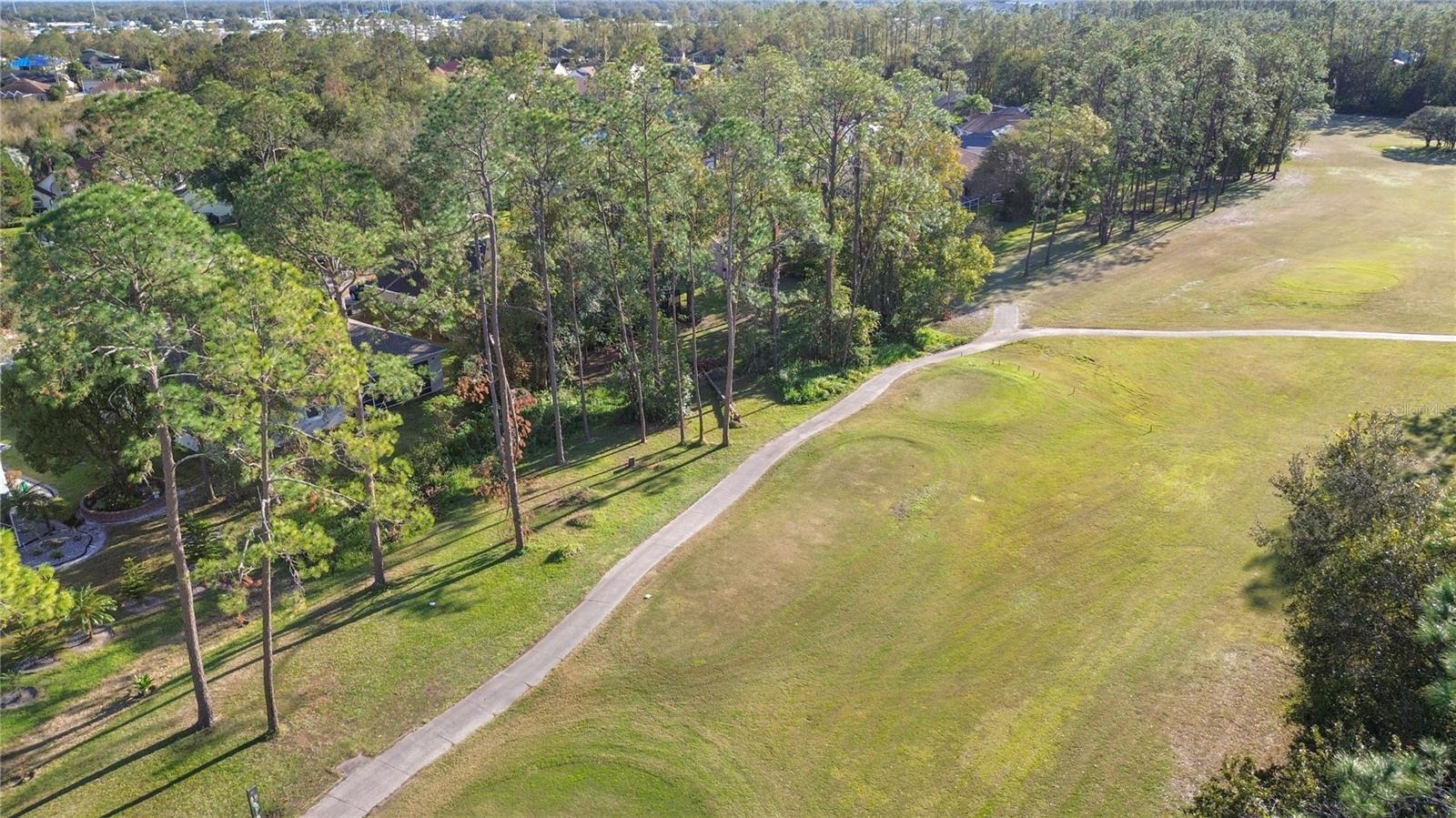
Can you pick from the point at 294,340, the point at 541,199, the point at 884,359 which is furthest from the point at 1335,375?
the point at 294,340

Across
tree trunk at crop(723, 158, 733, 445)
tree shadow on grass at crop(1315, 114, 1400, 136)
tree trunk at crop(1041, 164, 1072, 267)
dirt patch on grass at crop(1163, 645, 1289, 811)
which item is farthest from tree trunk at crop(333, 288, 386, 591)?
tree shadow on grass at crop(1315, 114, 1400, 136)

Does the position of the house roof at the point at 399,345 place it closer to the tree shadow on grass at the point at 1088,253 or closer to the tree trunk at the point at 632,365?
the tree trunk at the point at 632,365

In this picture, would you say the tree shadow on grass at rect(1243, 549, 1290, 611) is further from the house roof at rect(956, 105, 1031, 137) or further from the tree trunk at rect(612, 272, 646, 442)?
the house roof at rect(956, 105, 1031, 137)

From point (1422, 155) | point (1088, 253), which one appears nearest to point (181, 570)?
point (1088, 253)

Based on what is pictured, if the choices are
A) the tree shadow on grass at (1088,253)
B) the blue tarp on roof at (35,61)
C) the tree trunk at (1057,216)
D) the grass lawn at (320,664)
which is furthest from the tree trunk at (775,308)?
the blue tarp on roof at (35,61)

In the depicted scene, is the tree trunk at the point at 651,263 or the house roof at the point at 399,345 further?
the house roof at the point at 399,345
